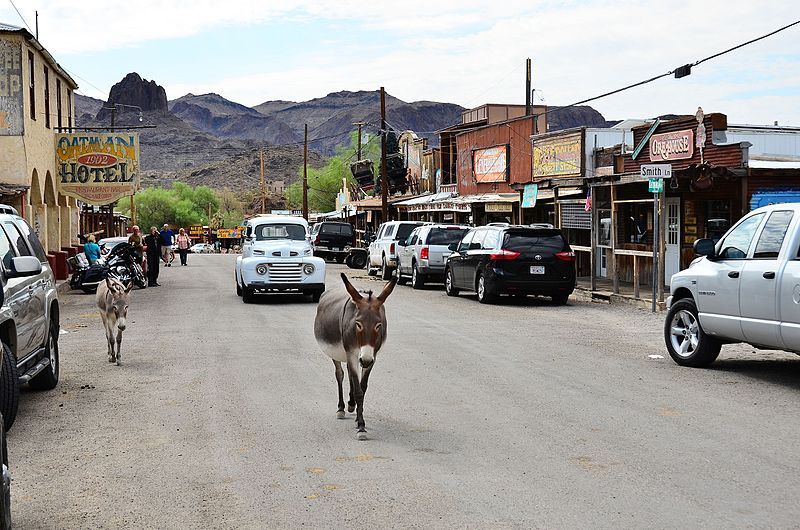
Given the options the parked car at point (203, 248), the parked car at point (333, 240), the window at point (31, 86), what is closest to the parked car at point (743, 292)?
the window at point (31, 86)

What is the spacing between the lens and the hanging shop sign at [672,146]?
74.7ft

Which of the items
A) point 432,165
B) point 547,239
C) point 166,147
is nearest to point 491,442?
point 547,239

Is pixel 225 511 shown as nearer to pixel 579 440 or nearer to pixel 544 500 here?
pixel 544 500

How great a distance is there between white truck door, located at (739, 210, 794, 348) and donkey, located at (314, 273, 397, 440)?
4.84 meters

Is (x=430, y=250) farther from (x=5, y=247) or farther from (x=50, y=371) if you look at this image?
(x=5, y=247)

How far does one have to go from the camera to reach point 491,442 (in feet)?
26.2

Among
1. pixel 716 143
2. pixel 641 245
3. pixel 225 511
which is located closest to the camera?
pixel 225 511

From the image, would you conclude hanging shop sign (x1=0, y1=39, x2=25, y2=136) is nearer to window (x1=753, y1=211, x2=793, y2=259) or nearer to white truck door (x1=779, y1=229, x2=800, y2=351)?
window (x1=753, y1=211, x2=793, y2=259)

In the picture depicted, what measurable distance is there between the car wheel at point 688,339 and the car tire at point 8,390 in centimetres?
806

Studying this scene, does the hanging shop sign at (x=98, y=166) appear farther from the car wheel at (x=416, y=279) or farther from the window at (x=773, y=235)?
the window at (x=773, y=235)

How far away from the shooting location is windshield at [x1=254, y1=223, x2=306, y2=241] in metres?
23.8

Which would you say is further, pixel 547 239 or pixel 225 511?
pixel 547 239

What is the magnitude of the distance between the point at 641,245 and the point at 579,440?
1929cm

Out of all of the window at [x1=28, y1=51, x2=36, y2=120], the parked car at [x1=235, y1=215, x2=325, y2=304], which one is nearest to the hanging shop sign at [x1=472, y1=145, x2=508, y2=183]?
the parked car at [x1=235, y1=215, x2=325, y2=304]
